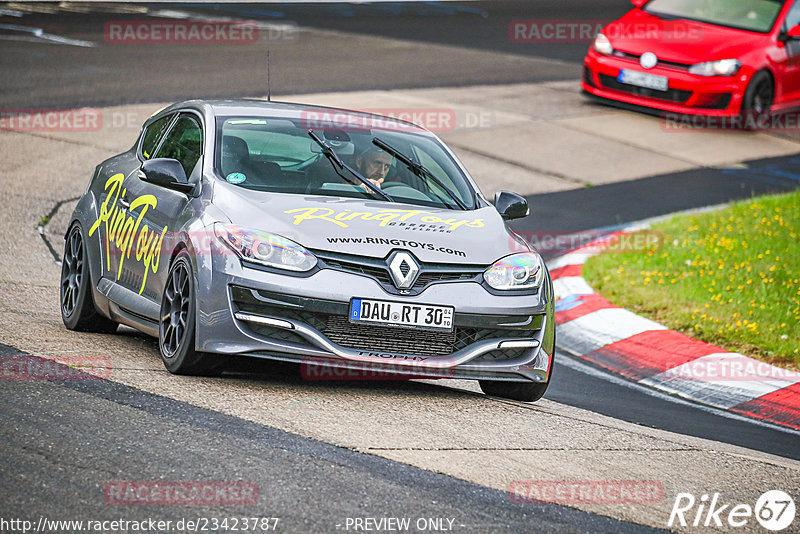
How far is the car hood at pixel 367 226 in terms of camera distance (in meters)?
6.34

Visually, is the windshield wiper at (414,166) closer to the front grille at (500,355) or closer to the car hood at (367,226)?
the car hood at (367,226)

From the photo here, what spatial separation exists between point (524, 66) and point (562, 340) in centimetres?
1293

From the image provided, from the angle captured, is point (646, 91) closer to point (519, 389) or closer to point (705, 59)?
point (705, 59)

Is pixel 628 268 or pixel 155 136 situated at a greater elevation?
pixel 155 136

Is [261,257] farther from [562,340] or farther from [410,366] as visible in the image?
[562,340]

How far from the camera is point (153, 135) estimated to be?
26.9ft

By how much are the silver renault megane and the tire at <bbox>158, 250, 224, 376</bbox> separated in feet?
0.03

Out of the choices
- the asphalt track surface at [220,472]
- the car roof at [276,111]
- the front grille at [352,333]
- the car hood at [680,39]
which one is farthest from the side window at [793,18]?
the asphalt track surface at [220,472]

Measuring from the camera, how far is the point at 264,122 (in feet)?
24.6

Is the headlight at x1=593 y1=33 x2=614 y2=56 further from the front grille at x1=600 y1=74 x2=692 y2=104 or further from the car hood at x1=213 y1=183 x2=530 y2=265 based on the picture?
the car hood at x1=213 y1=183 x2=530 y2=265

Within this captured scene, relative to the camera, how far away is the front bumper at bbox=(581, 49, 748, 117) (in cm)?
1677

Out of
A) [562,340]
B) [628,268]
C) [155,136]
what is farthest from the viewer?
[628,268]

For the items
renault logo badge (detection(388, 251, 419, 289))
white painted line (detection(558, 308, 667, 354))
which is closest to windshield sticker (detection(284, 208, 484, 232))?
renault logo badge (detection(388, 251, 419, 289))

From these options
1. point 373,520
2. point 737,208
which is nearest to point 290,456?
point 373,520
